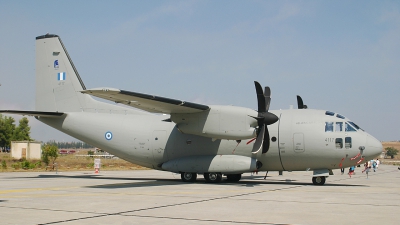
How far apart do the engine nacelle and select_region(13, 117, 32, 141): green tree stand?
95.0m

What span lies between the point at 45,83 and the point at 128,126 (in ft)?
22.8

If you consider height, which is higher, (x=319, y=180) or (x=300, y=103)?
(x=300, y=103)

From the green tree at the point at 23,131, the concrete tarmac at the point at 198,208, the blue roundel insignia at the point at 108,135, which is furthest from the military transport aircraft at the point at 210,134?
the green tree at the point at 23,131

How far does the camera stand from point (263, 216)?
11.8m

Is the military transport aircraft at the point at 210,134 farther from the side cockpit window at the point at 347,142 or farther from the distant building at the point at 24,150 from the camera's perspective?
the distant building at the point at 24,150

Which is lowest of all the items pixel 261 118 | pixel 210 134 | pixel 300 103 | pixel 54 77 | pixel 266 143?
pixel 266 143

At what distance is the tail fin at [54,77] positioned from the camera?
28875mm

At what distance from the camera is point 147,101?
853 inches

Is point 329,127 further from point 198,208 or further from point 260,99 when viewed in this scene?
point 198,208

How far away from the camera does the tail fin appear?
28.9 m

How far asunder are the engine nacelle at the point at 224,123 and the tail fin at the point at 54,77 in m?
9.79

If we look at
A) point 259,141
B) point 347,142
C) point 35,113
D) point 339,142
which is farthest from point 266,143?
point 35,113

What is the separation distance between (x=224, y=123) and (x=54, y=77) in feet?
43.2

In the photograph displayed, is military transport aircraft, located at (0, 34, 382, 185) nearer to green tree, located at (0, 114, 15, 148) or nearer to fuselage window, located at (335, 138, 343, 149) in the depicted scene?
fuselage window, located at (335, 138, 343, 149)
